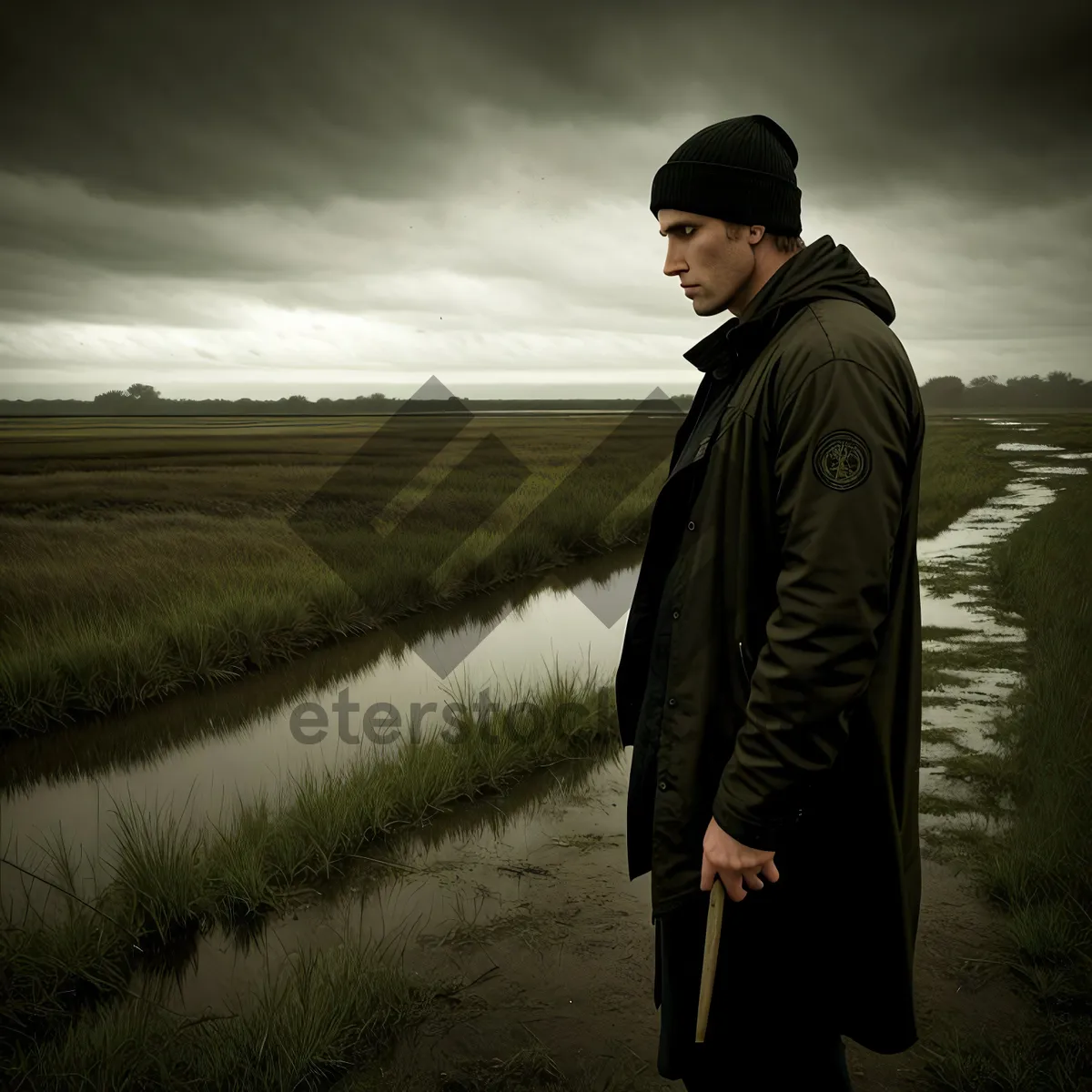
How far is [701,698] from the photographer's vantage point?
1.71 metres

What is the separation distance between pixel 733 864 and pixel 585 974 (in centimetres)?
198

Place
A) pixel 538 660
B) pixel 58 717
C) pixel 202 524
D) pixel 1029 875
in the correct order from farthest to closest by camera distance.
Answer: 1. pixel 202 524
2. pixel 538 660
3. pixel 58 717
4. pixel 1029 875

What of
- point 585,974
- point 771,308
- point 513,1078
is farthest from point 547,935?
point 771,308

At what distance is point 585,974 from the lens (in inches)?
130

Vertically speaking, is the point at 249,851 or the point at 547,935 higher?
the point at 249,851

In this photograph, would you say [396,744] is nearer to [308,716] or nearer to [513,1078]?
[308,716]

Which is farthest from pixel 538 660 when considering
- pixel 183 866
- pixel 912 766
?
pixel 912 766

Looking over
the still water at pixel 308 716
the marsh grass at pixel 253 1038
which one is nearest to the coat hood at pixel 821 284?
the marsh grass at pixel 253 1038

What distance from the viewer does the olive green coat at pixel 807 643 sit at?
148 cm

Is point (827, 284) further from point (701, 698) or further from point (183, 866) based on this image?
point (183, 866)

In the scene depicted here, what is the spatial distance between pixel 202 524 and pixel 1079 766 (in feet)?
43.2

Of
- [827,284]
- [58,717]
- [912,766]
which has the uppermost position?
[827,284]

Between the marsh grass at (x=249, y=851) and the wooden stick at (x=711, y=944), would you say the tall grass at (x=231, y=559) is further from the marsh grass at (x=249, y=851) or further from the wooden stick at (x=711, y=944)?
the wooden stick at (x=711, y=944)

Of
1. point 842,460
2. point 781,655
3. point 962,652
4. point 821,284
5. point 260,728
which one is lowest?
point 260,728
